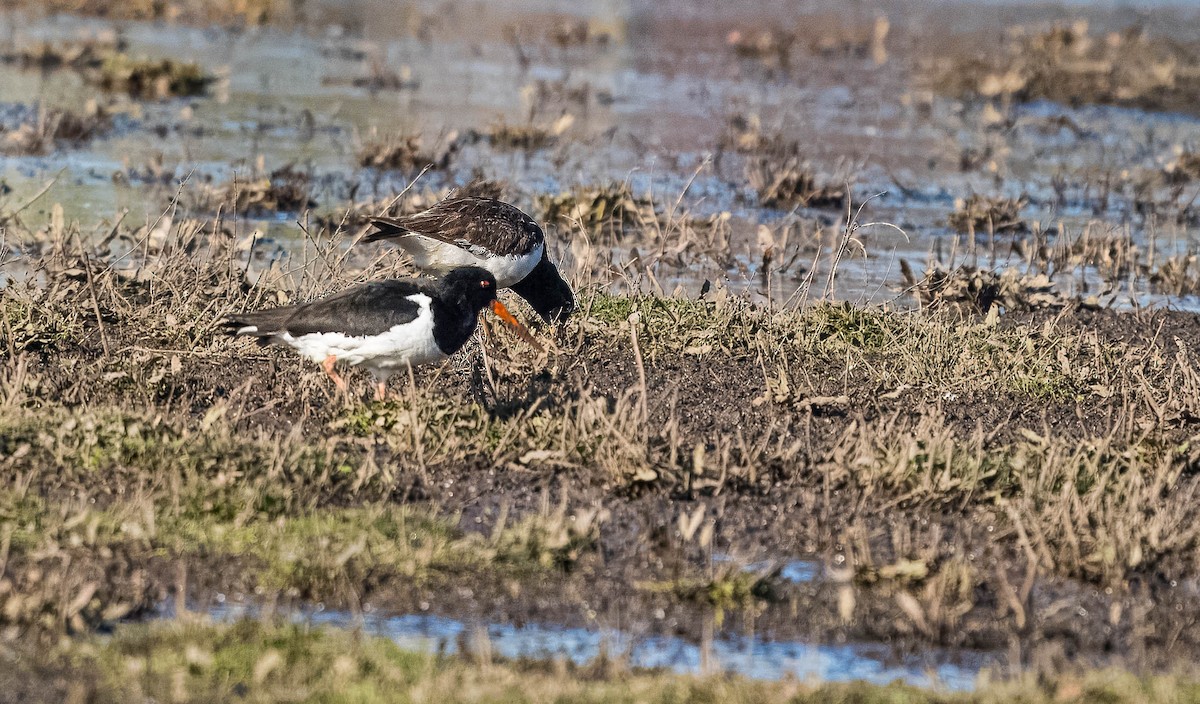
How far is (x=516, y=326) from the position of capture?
8.41 meters

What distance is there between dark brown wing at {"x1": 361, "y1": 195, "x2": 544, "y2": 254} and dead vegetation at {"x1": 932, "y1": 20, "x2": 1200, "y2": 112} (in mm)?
13228

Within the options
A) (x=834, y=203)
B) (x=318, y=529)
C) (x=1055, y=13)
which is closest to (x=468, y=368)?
(x=318, y=529)

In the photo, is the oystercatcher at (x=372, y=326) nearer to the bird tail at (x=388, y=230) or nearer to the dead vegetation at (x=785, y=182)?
the bird tail at (x=388, y=230)

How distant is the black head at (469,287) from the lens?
731 centimetres

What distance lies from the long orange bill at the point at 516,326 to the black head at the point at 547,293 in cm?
48

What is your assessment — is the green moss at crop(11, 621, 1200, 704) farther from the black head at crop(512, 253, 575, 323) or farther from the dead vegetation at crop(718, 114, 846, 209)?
the dead vegetation at crop(718, 114, 846, 209)

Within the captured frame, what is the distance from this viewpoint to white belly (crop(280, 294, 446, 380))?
6.89 meters

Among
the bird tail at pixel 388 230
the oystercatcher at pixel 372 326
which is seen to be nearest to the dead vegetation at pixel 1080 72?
the bird tail at pixel 388 230

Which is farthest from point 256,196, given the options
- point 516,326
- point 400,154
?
point 516,326

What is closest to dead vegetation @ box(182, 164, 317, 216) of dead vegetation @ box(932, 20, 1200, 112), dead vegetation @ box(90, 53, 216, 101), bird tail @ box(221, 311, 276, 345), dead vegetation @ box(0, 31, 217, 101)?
bird tail @ box(221, 311, 276, 345)

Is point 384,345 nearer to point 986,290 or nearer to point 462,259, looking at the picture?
point 462,259

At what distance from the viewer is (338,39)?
25578 millimetres

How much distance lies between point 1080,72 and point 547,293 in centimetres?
1553

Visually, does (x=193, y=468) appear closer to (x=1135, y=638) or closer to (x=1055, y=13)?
(x=1135, y=638)
